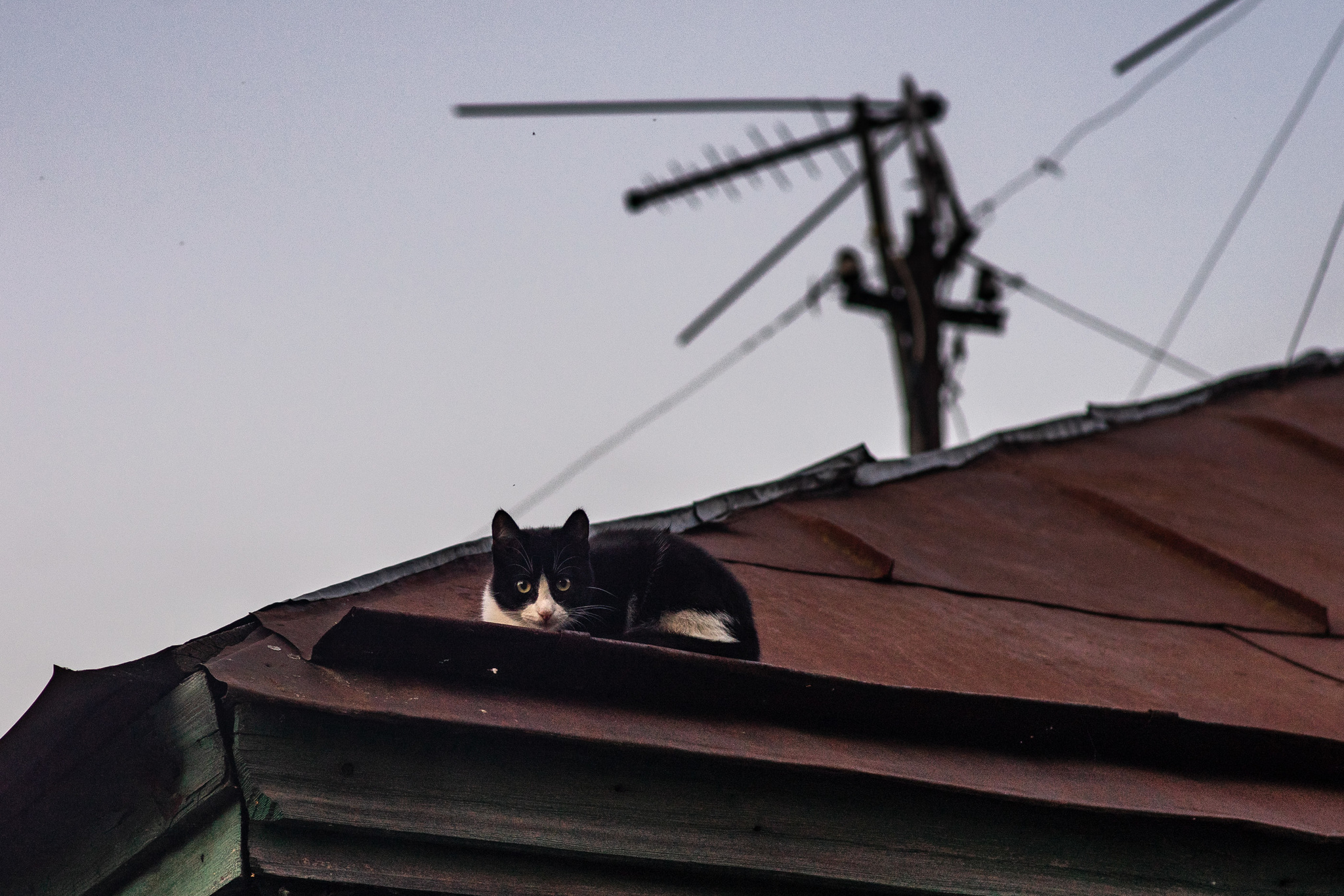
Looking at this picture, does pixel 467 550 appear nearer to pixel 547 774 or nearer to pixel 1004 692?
pixel 547 774

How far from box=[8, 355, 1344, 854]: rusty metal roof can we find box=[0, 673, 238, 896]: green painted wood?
171 mm

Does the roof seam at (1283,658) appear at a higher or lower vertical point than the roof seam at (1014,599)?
lower

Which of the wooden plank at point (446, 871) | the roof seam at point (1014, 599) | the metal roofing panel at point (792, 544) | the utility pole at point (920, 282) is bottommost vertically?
the wooden plank at point (446, 871)

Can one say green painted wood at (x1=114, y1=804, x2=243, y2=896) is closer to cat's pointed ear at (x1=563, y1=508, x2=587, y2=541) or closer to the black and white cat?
the black and white cat

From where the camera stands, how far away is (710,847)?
2.85 m

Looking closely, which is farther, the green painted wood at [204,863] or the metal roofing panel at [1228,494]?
the metal roofing panel at [1228,494]

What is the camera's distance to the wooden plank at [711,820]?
256cm

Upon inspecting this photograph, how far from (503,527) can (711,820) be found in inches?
43.9

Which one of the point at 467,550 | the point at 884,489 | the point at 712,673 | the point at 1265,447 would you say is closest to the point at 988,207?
the point at 1265,447

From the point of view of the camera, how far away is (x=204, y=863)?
260 centimetres

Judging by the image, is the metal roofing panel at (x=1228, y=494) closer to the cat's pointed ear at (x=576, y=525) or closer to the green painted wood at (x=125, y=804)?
the cat's pointed ear at (x=576, y=525)

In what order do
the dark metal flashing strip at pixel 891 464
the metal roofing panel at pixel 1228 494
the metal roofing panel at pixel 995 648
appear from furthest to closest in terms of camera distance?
the metal roofing panel at pixel 1228 494
the dark metal flashing strip at pixel 891 464
the metal roofing panel at pixel 995 648

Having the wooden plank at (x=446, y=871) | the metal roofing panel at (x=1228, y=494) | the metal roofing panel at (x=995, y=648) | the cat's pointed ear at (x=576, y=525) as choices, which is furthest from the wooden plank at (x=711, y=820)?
the metal roofing panel at (x=1228, y=494)

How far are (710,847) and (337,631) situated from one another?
95 centimetres
